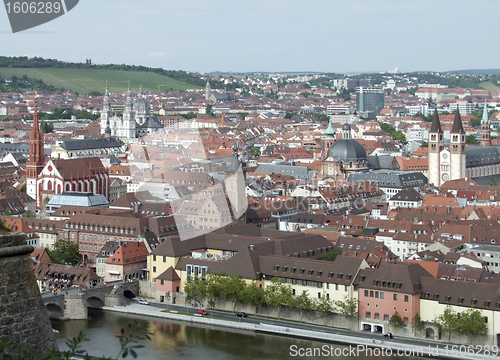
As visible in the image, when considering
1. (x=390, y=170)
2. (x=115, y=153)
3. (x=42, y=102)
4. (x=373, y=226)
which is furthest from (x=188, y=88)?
(x=373, y=226)

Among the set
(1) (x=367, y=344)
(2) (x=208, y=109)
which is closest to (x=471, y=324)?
(1) (x=367, y=344)

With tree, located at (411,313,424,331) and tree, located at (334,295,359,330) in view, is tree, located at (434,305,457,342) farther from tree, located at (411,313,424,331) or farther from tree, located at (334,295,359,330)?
tree, located at (334,295,359,330)

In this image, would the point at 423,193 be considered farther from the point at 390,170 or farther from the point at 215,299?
the point at 215,299

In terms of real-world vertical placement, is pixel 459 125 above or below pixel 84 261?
above

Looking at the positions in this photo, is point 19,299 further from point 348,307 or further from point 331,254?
point 331,254

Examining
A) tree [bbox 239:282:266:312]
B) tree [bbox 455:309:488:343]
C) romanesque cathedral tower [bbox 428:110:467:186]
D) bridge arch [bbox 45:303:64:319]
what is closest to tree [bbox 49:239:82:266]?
bridge arch [bbox 45:303:64:319]
